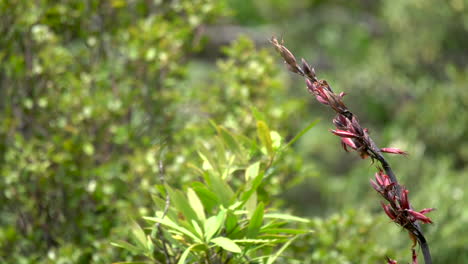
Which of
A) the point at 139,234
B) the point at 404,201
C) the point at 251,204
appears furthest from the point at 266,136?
the point at 404,201

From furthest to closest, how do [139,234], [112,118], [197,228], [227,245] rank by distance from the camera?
1. [112,118]
2. [139,234]
3. [197,228]
4. [227,245]

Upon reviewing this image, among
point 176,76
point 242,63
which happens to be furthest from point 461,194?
point 176,76

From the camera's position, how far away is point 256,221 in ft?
5.67

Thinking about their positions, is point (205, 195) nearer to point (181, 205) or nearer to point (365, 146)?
point (181, 205)

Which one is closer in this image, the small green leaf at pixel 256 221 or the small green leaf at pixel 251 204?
the small green leaf at pixel 256 221

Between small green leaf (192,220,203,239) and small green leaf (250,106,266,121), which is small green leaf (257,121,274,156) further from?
small green leaf (192,220,203,239)

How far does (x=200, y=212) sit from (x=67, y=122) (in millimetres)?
1754

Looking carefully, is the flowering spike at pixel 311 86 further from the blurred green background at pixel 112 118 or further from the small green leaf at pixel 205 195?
the blurred green background at pixel 112 118

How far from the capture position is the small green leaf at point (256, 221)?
5.56 ft

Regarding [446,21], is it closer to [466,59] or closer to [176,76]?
[466,59]

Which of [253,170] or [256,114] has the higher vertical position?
[256,114]

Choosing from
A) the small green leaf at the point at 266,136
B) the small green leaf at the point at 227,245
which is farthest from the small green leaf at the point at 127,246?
the small green leaf at the point at 266,136

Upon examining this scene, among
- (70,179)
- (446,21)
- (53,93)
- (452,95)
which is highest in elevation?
(53,93)

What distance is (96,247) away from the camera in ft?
8.55
